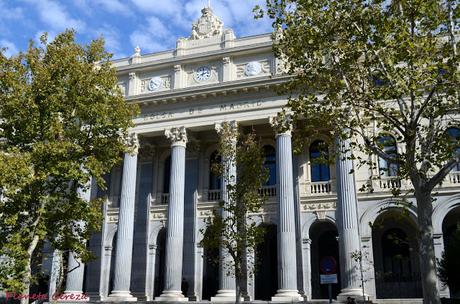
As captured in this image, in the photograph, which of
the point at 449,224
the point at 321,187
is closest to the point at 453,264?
the point at 449,224

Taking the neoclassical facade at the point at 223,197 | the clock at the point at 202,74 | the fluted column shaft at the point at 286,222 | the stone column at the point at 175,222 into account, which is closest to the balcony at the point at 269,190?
the neoclassical facade at the point at 223,197

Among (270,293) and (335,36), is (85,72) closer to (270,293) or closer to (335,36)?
(335,36)

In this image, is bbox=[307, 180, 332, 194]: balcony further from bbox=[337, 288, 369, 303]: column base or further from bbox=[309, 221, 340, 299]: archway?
bbox=[337, 288, 369, 303]: column base

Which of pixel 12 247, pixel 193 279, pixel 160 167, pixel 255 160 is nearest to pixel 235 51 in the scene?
pixel 160 167

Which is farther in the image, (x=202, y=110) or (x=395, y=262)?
(x=202, y=110)

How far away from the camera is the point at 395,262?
28.3 m

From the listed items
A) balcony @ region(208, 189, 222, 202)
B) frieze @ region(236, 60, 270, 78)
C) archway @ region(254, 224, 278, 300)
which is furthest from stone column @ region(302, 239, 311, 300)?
frieze @ region(236, 60, 270, 78)

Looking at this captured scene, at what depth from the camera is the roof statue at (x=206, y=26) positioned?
1300 inches

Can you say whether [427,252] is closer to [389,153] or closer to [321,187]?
[389,153]

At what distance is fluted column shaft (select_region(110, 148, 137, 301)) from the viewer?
95.0 ft

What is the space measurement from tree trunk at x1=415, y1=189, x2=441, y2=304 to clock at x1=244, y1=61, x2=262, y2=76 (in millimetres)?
17370

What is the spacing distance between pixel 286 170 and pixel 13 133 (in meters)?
14.0

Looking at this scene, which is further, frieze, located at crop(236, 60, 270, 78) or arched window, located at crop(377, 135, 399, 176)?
frieze, located at crop(236, 60, 270, 78)

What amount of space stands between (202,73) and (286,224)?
36.8ft
